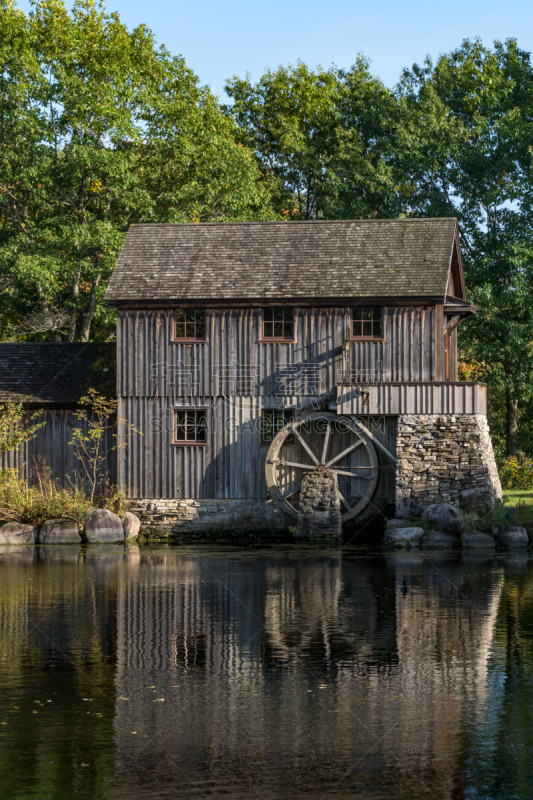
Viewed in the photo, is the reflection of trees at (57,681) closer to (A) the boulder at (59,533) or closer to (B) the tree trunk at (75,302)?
(A) the boulder at (59,533)

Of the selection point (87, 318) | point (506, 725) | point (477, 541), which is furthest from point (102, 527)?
point (506, 725)

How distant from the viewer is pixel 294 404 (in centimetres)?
2328

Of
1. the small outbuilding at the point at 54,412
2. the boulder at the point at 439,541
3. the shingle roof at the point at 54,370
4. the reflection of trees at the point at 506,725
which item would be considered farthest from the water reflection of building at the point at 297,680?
the shingle roof at the point at 54,370

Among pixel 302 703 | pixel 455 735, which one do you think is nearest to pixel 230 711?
pixel 302 703

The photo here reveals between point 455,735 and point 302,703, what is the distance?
4.62 feet

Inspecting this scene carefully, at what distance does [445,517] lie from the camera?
20.3 meters

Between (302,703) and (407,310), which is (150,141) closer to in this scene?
(407,310)

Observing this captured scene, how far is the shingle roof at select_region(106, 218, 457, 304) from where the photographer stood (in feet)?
75.9

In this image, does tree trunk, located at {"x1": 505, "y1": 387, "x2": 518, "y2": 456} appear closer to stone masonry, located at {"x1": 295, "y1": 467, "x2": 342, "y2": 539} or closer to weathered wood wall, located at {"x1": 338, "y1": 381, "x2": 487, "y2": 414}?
weathered wood wall, located at {"x1": 338, "y1": 381, "x2": 487, "y2": 414}

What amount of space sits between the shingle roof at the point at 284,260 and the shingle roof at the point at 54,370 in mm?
2736

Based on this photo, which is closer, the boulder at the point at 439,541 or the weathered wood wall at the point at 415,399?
the boulder at the point at 439,541

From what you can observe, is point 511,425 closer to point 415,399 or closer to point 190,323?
point 415,399

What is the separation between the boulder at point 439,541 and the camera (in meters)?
19.6

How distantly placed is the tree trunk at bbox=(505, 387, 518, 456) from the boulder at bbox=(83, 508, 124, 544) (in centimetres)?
1755
